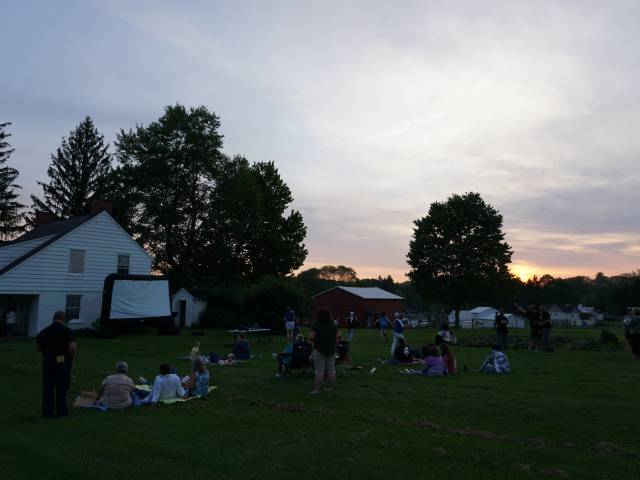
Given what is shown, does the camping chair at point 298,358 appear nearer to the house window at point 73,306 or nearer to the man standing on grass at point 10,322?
the house window at point 73,306

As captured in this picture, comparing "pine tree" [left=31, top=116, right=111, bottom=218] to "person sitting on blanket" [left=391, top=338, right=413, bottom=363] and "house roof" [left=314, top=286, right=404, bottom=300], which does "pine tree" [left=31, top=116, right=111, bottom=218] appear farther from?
"person sitting on blanket" [left=391, top=338, right=413, bottom=363]

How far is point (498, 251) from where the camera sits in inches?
1997

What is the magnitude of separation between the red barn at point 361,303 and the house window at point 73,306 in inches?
1206

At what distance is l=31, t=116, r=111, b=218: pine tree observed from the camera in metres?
56.6

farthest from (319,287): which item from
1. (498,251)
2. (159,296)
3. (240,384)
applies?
(240,384)

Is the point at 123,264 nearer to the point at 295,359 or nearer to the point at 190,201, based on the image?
the point at 190,201

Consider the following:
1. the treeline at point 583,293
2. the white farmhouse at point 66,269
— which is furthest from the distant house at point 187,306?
the treeline at point 583,293

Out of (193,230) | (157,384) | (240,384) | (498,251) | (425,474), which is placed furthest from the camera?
(498,251)

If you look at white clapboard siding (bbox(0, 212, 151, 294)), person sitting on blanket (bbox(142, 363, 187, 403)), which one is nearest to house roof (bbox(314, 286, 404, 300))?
white clapboard siding (bbox(0, 212, 151, 294))

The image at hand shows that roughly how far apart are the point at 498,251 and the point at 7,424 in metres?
47.7

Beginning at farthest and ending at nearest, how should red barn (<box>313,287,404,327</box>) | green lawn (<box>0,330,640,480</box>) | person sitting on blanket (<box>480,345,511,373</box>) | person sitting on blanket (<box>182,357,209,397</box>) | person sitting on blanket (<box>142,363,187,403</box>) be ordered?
red barn (<box>313,287,404,327</box>) < person sitting on blanket (<box>480,345,511,373</box>) < person sitting on blanket (<box>182,357,209,397</box>) < person sitting on blanket (<box>142,363,187,403</box>) < green lawn (<box>0,330,640,480</box>)

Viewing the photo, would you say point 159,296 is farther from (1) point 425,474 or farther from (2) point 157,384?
(1) point 425,474

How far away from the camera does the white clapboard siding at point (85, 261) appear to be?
2998 cm

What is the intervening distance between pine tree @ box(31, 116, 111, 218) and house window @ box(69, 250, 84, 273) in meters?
25.3
